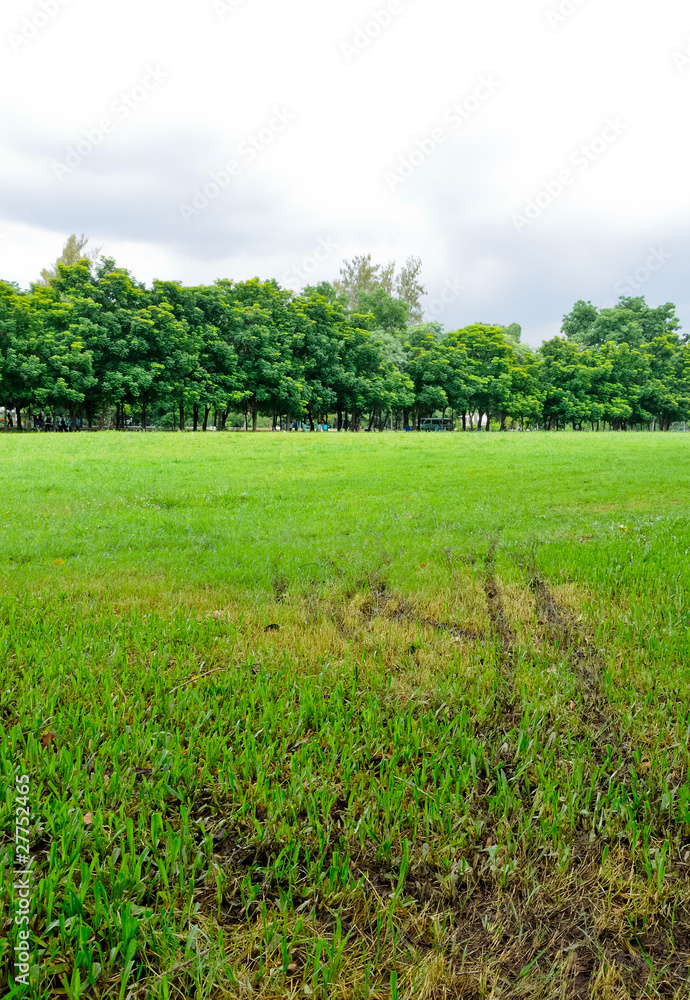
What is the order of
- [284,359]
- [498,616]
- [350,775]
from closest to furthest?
[350,775] < [498,616] < [284,359]

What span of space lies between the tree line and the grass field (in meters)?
45.8

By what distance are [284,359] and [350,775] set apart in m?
54.8

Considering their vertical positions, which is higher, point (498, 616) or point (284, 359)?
point (284, 359)

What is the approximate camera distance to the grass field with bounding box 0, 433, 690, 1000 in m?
1.83

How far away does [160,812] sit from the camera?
7.79 ft

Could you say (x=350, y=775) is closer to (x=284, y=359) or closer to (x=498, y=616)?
(x=498, y=616)

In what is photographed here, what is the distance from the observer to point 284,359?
54906 mm

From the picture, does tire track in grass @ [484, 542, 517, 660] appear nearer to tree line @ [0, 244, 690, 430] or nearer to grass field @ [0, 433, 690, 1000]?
grass field @ [0, 433, 690, 1000]

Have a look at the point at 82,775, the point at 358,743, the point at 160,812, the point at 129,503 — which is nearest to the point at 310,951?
the point at 160,812

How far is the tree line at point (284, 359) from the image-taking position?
46688 millimetres

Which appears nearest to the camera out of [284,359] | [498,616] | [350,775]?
[350,775]

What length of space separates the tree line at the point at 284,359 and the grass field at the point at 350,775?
45793 mm

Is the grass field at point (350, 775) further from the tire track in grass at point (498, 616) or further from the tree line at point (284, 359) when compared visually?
the tree line at point (284, 359)

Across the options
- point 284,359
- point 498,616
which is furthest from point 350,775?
point 284,359
